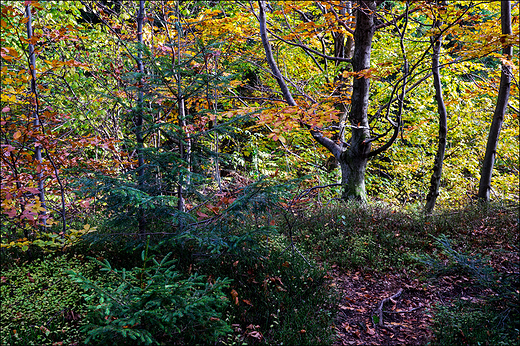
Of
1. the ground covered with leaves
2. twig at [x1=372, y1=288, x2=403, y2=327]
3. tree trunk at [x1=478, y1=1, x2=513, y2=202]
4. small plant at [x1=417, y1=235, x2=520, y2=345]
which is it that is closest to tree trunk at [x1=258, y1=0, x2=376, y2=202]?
the ground covered with leaves

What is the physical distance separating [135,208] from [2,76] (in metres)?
2.52

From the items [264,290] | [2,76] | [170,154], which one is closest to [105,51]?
[2,76]

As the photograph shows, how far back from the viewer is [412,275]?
17.4 ft

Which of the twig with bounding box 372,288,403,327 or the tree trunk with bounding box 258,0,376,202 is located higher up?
A: the tree trunk with bounding box 258,0,376,202

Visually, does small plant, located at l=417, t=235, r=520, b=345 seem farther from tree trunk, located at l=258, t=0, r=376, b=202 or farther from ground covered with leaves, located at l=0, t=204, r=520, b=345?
tree trunk, located at l=258, t=0, r=376, b=202

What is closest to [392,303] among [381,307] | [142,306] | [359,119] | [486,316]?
[381,307]

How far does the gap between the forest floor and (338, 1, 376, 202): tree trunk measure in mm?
2992

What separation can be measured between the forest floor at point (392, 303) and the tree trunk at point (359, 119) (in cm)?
299

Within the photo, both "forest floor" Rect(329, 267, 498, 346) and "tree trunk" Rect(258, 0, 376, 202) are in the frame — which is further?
"tree trunk" Rect(258, 0, 376, 202)

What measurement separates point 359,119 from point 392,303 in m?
4.59

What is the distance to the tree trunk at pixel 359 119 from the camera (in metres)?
7.44

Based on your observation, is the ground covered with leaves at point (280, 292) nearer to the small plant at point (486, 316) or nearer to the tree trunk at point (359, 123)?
the small plant at point (486, 316)

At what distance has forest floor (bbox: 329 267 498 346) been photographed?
3.94 m

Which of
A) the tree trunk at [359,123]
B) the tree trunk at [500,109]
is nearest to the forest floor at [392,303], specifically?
the tree trunk at [359,123]
